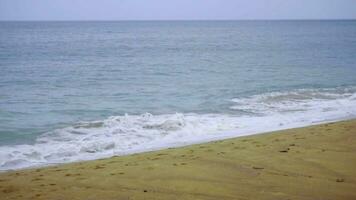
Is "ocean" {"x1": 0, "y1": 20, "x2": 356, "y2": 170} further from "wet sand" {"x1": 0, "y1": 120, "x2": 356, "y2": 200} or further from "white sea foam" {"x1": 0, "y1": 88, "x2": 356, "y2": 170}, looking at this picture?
"wet sand" {"x1": 0, "y1": 120, "x2": 356, "y2": 200}

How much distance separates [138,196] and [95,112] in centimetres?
998

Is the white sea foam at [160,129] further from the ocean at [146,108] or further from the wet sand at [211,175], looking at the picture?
the wet sand at [211,175]

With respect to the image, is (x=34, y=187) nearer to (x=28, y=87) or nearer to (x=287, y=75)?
(x=28, y=87)

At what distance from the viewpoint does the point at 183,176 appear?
20.0 feet

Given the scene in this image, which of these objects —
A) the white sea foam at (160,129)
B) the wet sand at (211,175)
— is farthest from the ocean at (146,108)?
the wet sand at (211,175)

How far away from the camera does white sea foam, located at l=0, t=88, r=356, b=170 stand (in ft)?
29.7

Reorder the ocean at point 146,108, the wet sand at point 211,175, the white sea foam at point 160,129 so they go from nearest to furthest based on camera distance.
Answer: the wet sand at point 211,175 < the white sea foam at point 160,129 < the ocean at point 146,108

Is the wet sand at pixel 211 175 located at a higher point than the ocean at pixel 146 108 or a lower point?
lower

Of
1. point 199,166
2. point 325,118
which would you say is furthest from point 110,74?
point 199,166

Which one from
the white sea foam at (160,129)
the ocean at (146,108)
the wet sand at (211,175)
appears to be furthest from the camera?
the ocean at (146,108)

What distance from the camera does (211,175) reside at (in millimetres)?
6156

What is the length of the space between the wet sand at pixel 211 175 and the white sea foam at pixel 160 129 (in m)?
1.52

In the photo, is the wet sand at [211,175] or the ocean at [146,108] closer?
the wet sand at [211,175]

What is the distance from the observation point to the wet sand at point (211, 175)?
211 inches
